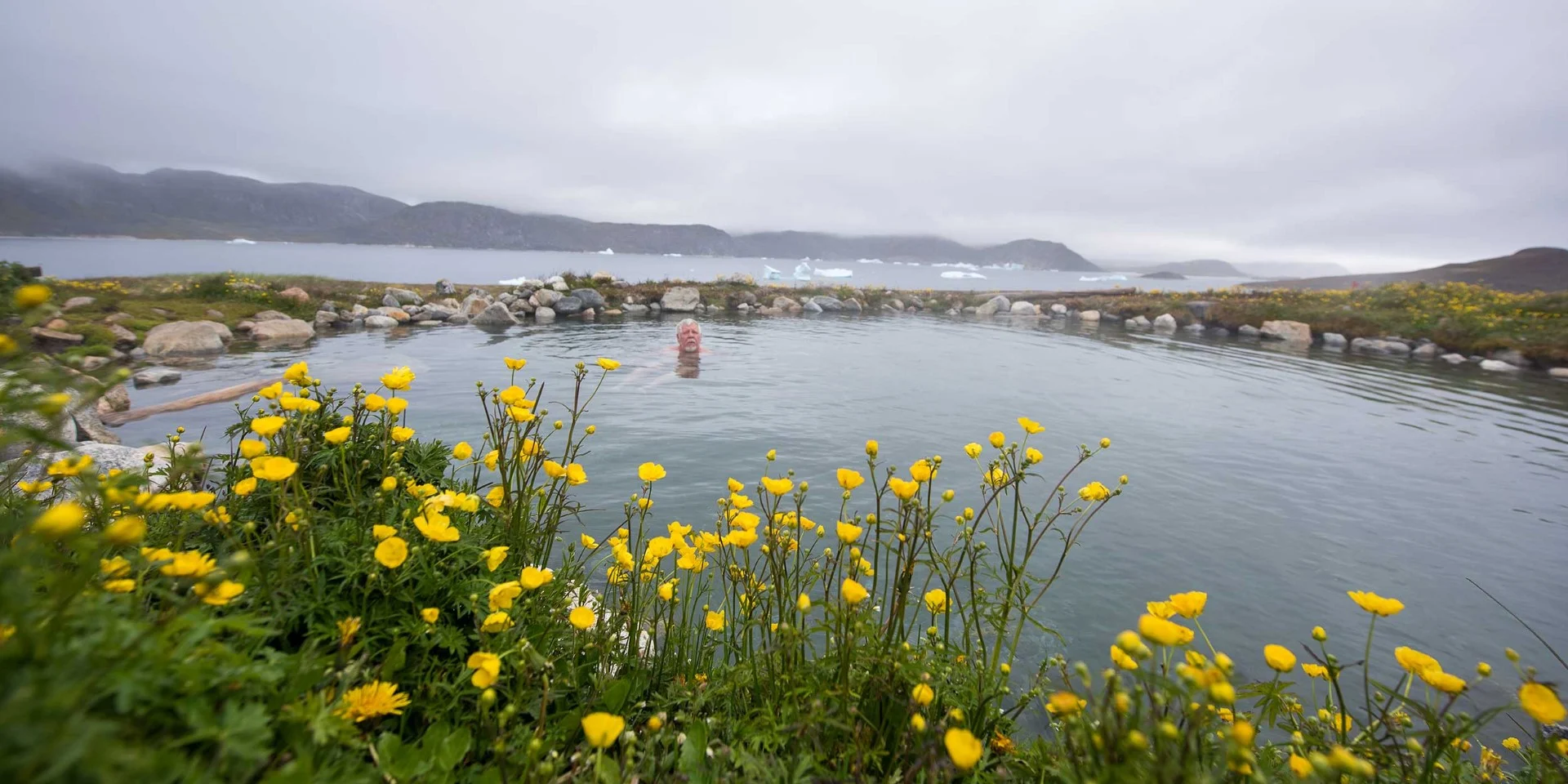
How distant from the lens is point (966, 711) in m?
2.21

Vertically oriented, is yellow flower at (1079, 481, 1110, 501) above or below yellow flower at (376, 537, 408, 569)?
above

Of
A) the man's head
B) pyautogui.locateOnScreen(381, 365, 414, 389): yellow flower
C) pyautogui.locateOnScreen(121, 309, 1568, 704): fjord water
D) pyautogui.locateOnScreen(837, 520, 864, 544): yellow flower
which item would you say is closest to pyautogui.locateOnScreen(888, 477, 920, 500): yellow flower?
pyautogui.locateOnScreen(837, 520, 864, 544): yellow flower

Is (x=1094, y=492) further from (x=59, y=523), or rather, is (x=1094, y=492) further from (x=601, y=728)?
(x=59, y=523)

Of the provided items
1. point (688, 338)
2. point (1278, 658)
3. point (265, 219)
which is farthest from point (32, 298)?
point (265, 219)

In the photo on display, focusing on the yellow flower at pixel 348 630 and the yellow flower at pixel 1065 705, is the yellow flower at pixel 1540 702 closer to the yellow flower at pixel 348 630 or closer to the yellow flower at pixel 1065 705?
the yellow flower at pixel 1065 705

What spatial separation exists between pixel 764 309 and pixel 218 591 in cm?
2802

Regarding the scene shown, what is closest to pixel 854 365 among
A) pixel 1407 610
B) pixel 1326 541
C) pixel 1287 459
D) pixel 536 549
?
pixel 1287 459

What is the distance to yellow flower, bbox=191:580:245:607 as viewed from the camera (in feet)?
3.65

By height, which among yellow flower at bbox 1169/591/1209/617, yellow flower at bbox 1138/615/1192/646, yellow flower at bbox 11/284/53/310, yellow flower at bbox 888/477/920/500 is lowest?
yellow flower at bbox 1169/591/1209/617

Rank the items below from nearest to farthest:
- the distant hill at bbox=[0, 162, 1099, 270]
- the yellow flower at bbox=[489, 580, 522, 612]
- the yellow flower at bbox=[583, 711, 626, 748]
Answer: the yellow flower at bbox=[583, 711, 626, 748], the yellow flower at bbox=[489, 580, 522, 612], the distant hill at bbox=[0, 162, 1099, 270]

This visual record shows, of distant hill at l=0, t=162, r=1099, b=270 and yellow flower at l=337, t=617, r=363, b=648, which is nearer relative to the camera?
yellow flower at l=337, t=617, r=363, b=648

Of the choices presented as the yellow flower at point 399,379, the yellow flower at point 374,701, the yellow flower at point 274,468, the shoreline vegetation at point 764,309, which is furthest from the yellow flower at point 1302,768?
the shoreline vegetation at point 764,309

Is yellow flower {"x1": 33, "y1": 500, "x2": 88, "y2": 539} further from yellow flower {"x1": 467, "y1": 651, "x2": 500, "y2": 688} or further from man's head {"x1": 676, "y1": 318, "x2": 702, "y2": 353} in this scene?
man's head {"x1": 676, "y1": 318, "x2": 702, "y2": 353}

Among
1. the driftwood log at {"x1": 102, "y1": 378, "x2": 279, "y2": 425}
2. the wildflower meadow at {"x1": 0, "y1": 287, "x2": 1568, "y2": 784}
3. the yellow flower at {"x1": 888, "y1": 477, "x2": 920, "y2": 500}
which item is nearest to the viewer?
the wildflower meadow at {"x1": 0, "y1": 287, "x2": 1568, "y2": 784}
